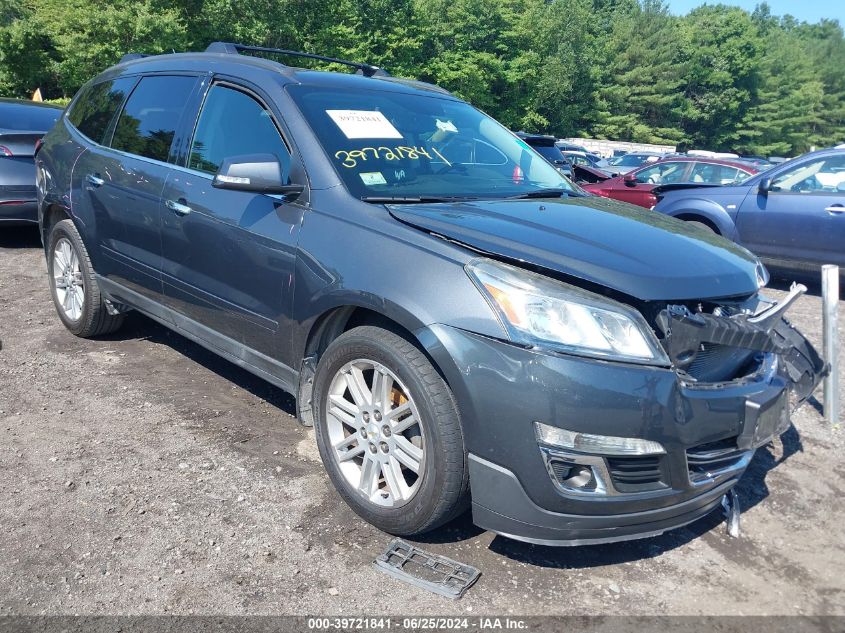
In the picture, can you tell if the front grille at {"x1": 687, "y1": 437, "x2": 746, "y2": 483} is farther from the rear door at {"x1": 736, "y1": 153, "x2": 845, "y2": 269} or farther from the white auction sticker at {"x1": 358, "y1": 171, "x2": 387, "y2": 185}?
the rear door at {"x1": 736, "y1": 153, "x2": 845, "y2": 269}

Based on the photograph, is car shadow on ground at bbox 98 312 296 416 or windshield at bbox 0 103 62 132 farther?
windshield at bbox 0 103 62 132

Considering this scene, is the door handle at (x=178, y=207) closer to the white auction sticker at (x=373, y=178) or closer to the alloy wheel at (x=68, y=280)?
the white auction sticker at (x=373, y=178)

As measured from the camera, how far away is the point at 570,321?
247 centimetres

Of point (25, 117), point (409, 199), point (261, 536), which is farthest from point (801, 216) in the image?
point (25, 117)

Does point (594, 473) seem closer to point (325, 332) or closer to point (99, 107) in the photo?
point (325, 332)

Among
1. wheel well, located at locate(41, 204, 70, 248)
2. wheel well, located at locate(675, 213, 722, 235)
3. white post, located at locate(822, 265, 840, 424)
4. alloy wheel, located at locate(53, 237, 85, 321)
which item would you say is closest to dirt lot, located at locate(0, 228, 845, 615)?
white post, located at locate(822, 265, 840, 424)

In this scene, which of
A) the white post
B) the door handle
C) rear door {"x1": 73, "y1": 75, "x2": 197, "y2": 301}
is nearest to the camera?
the door handle

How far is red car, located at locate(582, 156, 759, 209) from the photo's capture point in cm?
1125

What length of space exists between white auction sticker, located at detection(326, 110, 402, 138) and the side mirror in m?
0.42

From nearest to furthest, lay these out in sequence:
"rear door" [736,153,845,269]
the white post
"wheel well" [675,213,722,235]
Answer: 1. the white post
2. "rear door" [736,153,845,269]
3. "wheel well" [675,213,722,235]

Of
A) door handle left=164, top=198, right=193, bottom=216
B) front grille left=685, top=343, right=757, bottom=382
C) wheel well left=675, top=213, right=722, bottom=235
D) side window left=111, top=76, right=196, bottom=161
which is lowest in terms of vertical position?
wheel well left=675, top=213, right=722, bottom=235

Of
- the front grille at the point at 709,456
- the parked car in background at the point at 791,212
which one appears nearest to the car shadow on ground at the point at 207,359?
the front grille at the point at 709,456

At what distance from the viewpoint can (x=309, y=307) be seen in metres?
3.09

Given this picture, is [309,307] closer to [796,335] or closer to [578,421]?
[578,421]
